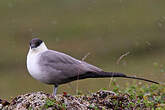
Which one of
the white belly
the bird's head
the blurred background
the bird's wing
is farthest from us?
the blurred background

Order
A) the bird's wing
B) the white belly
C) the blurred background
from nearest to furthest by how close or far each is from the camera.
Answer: the white belly
the bird's wing
the blurred background

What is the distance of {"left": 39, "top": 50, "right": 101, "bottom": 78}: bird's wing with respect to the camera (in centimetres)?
626

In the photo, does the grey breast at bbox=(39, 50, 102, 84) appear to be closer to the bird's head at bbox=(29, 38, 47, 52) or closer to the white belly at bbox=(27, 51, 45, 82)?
Answer: the white belly at bbox=(27, 51, 45, 82)

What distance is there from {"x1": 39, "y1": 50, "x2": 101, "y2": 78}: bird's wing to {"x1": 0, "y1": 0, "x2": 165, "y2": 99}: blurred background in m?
7.45

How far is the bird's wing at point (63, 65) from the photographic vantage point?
20.5 ft

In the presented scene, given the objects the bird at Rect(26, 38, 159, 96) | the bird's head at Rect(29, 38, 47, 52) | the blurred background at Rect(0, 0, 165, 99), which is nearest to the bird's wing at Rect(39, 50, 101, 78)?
the bird at Rect(26, 38, 159, 96)

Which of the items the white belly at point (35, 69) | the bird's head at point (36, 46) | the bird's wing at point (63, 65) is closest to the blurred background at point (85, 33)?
the bird's head at point (36, 46)

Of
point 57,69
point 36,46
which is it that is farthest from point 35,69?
point 36,46

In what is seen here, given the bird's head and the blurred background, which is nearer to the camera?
the bird's head

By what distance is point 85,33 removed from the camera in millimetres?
22750

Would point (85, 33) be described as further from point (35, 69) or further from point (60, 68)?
point (35, 69)

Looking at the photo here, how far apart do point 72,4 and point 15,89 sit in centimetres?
1225

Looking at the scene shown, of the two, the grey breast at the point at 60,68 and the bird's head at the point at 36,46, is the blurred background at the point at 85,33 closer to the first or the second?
the bird's head at the point at 36,46

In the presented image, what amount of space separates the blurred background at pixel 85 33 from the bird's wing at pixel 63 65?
293 inches
